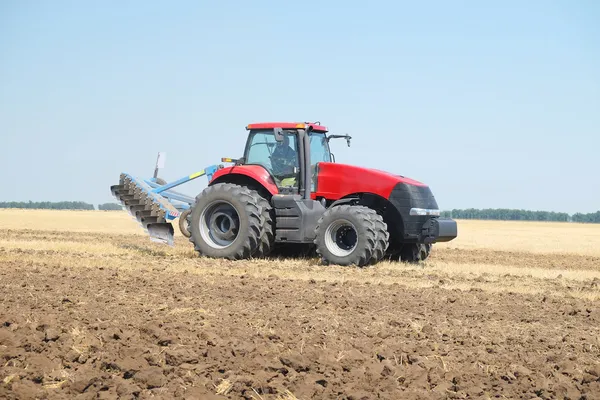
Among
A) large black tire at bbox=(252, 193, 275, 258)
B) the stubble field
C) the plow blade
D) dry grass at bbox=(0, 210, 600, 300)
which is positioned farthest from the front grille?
the plow blade

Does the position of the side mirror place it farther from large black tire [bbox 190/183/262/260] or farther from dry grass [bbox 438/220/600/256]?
dry grass [bbox 438/220/600/256]

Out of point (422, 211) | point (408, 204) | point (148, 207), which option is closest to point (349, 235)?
point (408, 204)

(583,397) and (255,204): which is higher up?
(255,204)

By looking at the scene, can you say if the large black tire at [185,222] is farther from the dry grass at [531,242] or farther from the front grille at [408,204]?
the dry grass at [531,242]

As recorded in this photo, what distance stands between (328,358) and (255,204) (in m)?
7.77

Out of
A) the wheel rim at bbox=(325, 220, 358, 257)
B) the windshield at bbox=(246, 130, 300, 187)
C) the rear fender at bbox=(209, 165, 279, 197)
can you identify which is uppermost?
the windshield at bbox=(246, 130, 300, 187)

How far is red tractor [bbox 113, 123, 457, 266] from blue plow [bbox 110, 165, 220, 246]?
0.92 m

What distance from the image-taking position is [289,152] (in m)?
13.7

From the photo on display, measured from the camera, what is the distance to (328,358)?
19.5 ft

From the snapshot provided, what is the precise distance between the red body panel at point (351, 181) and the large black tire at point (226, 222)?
1.18 m

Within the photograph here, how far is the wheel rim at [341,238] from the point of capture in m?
13.0

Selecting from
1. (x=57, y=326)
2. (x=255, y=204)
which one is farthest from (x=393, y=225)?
(x=57, y=326)

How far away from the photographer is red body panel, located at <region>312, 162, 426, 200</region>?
43.2 feet

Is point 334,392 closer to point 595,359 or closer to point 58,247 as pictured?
point 595,359
